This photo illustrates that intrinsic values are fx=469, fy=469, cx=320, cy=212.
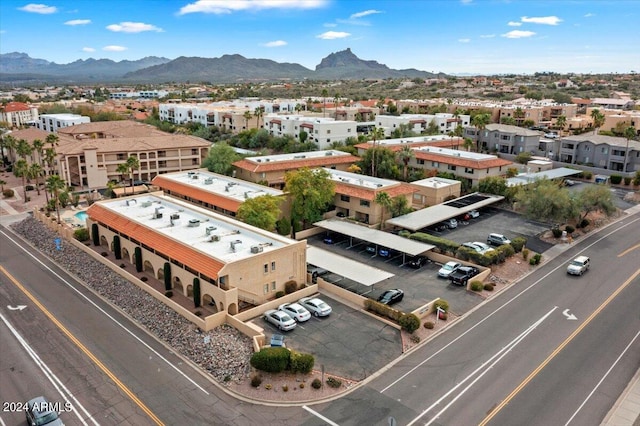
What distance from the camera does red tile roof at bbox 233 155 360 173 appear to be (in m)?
74.6

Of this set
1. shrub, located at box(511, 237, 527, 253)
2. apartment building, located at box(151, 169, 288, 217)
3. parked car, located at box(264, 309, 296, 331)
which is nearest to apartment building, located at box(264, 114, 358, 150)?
apartment building, located at box(151, 169, 288, 217)

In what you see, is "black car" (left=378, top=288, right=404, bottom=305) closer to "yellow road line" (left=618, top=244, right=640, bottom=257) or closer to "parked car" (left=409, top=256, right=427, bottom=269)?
"parked car" (left=409, top=256, right=427, bottom=269)

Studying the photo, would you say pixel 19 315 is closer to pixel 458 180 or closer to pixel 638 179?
pixel 458 180

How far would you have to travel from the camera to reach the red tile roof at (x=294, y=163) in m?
74.6

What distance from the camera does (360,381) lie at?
31734 mm

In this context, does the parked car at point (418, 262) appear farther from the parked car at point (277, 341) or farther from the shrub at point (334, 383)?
the shrub at point (334, 383)

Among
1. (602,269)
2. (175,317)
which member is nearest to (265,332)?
(175,317)

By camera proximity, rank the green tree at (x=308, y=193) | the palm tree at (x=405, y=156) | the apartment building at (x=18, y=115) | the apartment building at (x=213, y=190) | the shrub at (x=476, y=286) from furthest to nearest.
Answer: the apartment building at (x=18, y=115) < the palm tree at (x=405, y=156) < the apartment building at (x=213, y=190) < the green tree at (x=308, y=193) < the shrub at (x=476, y=286)

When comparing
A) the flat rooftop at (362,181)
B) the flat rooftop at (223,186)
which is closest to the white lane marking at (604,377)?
the flat rooftop at (362,181)

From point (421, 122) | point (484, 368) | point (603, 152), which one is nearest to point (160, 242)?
point (484, 368)

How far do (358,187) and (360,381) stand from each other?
36.3 metres

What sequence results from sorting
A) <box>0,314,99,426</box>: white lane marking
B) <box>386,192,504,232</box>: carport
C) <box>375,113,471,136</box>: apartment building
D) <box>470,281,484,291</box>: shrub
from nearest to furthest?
<box>0,314,99,426</box>: white lane marking → <box>470,281,484,291</box>: shrub → <box>386,192,504,232</box>: carport → <box>375,113,471,136</box>: apartment building

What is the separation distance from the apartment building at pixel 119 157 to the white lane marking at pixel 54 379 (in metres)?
57.3

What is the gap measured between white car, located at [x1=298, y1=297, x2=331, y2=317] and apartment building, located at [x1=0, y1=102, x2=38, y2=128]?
160 meters
